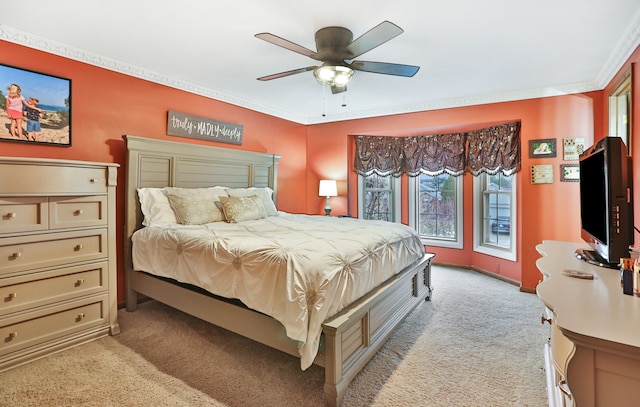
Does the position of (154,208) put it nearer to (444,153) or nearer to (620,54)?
(444,153)

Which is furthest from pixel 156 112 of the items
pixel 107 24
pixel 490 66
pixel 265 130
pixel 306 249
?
pixel 490 66

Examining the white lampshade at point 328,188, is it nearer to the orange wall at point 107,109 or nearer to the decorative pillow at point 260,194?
the decorative pillow at point 260,194

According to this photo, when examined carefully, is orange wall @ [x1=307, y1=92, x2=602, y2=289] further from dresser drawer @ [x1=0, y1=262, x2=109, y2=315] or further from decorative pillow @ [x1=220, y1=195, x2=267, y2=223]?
dresser drawer @ [x1=0, y1=262, x2=109, y2=315]

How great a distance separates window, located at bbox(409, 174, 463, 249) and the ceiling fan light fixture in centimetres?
293

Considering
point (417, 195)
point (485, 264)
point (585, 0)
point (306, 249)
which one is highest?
point (585, 0)

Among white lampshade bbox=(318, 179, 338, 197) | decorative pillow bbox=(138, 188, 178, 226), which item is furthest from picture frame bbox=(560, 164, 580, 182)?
decorative pillow bbox=(138, 188, 178, 226)

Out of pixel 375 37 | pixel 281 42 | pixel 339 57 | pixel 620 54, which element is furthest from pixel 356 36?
pixel 620 54

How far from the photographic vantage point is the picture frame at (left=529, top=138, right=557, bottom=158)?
12.0 feet

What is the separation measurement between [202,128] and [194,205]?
4.03ft

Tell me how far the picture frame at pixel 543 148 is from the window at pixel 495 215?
510 millimetres

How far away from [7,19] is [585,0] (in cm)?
413

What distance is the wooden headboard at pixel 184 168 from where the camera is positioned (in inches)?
122

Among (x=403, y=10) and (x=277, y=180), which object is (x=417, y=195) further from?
(x=403, y=10)

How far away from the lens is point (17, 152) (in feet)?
8.44
